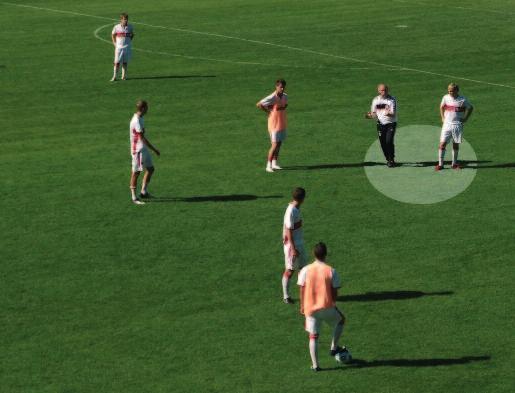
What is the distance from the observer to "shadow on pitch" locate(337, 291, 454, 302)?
20.3 m

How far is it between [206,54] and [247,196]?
56.1ft

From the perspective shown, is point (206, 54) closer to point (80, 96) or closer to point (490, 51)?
point (80, 96)

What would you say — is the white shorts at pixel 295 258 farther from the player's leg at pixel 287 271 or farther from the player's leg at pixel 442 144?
the player's leg at pixel 442 144

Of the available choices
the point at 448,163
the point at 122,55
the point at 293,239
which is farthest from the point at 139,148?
the point at 122,55

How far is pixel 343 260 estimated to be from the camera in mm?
22094

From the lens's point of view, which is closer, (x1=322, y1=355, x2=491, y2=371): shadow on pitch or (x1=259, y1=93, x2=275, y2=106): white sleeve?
(x1=322, y1=355, x2=491, y2=371): shadow on pitch

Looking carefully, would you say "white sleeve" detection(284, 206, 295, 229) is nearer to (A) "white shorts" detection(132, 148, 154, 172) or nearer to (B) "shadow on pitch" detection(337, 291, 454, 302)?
(B) "shadow on pitch" detection(337, 291, 454, 302)

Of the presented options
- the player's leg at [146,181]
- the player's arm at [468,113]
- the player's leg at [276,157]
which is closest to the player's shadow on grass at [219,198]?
the player's leg at [146,181]

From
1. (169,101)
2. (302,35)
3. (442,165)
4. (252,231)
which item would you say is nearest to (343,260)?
(252,231)

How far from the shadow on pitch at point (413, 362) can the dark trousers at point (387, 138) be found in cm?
1056

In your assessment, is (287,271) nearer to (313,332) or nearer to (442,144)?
(313,332)

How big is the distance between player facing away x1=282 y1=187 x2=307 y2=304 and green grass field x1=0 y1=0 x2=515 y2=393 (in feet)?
1.84

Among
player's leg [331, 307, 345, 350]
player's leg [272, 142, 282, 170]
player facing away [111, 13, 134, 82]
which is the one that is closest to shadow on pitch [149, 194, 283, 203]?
player's leg [272, 142, 282, 170]

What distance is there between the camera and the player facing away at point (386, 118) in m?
27.7
